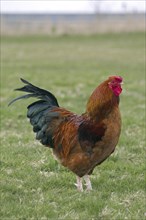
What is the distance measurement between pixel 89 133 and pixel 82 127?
0.15 metres

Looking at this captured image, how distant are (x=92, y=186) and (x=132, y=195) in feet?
1.98

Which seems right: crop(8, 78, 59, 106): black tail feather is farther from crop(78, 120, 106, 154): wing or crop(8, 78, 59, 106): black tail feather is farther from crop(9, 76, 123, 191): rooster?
crop(78, 120, 106, 154): wing

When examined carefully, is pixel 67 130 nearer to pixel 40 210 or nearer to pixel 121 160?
pixel 40 210

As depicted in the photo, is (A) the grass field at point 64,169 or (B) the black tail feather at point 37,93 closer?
(A) the grass field at point 64,169

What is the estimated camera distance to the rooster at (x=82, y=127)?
568 centimetres

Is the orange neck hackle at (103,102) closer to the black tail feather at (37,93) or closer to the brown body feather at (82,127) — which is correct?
the brown body feather at (82,127)

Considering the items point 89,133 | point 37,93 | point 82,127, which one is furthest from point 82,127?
point 37,93

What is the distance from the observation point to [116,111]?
18.9ft

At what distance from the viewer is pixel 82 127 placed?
5863 millimetres

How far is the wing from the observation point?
18.6 feet

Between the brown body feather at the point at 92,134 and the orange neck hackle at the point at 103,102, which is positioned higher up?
the orange neck hackle at the point at 103,102

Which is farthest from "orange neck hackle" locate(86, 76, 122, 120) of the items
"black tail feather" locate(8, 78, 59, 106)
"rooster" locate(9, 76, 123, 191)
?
"black tail feather" locate(8, 78, 59, 106)

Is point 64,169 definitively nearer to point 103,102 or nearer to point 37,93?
point 37,93

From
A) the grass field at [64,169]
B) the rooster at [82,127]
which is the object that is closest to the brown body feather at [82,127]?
the rooster at [82,127]
